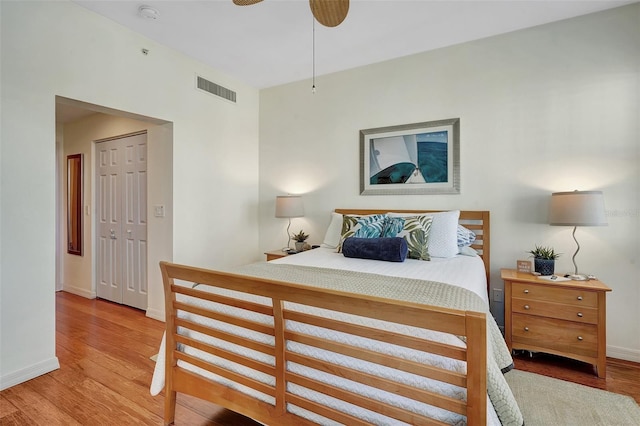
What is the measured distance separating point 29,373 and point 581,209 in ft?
13.7

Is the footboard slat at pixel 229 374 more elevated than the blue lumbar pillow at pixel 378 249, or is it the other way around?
the blue lumbar pillow at pixel 378 249

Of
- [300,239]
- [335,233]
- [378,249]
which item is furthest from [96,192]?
[378,249]

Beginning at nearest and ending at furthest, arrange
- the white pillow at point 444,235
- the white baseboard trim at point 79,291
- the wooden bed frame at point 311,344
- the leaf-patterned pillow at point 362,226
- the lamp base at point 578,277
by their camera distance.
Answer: the wooden bed frame at point 311,344, the lamp base at point 578,277, the white pillow at point 444,235, the leaf-patterned pillow at point 362,226, the white baseboard trim at point 79,291

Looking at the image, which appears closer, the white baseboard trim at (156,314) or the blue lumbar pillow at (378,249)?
the blue lumbar pillow at (378,249)

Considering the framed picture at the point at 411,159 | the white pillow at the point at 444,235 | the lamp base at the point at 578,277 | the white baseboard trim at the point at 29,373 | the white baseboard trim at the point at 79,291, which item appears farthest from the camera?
the white baseboard trim at the point at 79,291

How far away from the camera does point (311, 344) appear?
1.28m

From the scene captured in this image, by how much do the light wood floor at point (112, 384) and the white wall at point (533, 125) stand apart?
0.57 metres

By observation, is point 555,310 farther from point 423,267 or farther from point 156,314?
point 156,314

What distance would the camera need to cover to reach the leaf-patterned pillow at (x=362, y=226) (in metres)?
2.82

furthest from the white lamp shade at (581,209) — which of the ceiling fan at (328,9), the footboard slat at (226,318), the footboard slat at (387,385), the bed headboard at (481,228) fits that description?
the footboard slat at (226,318)

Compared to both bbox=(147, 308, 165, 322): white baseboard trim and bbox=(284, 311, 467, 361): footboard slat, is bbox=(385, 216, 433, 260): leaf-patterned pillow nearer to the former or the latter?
bbox=(284, 311, 467, 361): footboard slat

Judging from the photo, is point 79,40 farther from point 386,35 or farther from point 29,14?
point 386,35

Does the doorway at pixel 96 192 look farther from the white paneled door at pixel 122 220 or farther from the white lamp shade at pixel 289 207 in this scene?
the white lamp shade at pixel 289 207

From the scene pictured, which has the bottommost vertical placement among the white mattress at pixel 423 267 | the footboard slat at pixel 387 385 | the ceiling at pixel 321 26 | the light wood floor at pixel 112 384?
the light wood floor at pixel 112 384
